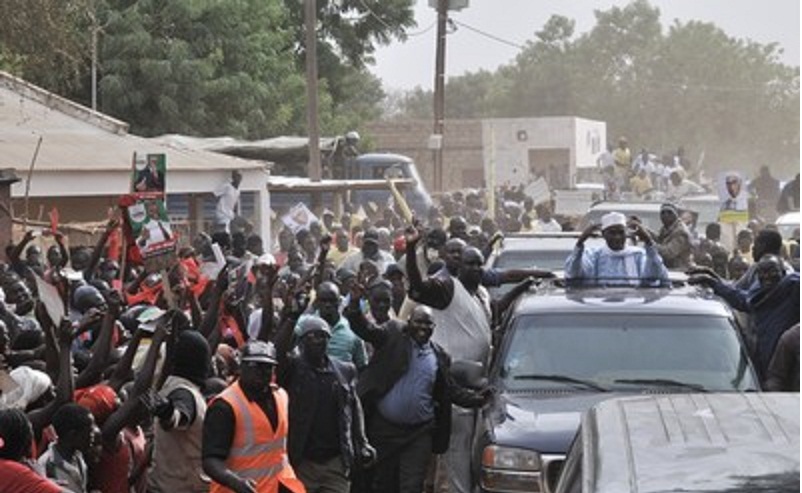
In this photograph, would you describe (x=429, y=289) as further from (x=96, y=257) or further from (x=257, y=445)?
(x=257, y=445)

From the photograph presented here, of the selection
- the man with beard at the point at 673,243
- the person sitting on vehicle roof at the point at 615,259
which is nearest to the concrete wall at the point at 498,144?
the man with beard at the point at 673,243

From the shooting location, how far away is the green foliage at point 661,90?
101438mm

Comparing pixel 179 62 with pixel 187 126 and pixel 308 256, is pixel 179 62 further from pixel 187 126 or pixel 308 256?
pixel 308 256

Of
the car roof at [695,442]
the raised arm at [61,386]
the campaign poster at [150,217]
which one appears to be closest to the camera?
the car roof at [695,442]

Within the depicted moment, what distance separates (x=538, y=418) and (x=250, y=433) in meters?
2.12

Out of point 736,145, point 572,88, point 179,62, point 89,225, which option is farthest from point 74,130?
point 572,88

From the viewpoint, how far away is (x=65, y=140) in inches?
987

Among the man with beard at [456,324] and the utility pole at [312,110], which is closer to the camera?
the man with beard at [456,324]

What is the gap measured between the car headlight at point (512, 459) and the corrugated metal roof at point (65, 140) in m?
12.4

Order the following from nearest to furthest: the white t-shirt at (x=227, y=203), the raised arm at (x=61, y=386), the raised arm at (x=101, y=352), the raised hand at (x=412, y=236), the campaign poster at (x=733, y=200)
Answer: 1. the raised arm at (x=61, y=386)
2. the raised arm at (x=101, y=352)
3. the raised hand at (x=412, y=236)
4. the campaign poster at (x=733, y=200)
5. the white t-shirt at (x=227, y=203)

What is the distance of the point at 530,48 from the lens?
118 meters

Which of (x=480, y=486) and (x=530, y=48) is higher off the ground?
(x=530, y=48)

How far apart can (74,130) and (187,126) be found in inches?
479

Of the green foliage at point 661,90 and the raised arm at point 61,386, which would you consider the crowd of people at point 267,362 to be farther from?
the green foliage at point 661,90
